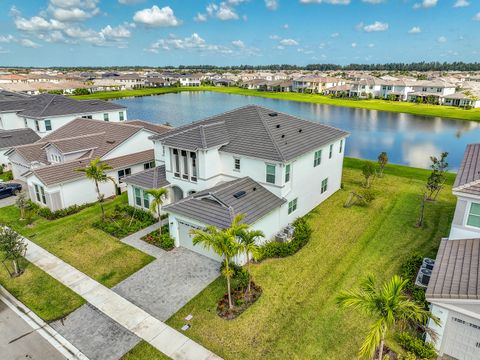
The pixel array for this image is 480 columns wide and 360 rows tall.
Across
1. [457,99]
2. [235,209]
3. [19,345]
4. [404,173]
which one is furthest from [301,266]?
[457,99]

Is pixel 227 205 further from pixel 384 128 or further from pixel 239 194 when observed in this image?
pixel 384 128

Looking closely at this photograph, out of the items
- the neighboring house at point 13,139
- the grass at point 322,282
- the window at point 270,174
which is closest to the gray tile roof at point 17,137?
the neighboring house at point 13,139

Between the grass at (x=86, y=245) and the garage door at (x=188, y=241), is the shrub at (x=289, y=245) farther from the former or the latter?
the grass at (x=86, y=245)

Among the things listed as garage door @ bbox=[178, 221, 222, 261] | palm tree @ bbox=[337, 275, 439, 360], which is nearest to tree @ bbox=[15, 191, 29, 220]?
garage door @ bbox=[178, 221, 222, 261]

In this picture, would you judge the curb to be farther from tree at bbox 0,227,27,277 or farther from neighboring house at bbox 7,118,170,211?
neighboring house at bbox 7,118,170,211

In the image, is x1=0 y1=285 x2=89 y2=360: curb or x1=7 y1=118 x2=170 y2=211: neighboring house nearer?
x1=0 y1=285 x2=89 y2=360: curb

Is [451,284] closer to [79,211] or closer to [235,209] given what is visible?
[235,209]
